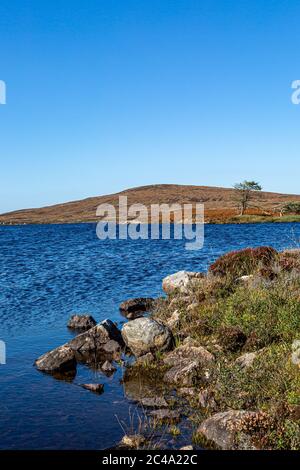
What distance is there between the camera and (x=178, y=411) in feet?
35.0

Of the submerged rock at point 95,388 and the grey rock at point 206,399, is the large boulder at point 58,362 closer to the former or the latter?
the submerged rock at point 95,388

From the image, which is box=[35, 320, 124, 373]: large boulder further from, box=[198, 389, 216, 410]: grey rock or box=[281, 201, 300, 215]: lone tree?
box=[281, 201, 300, 215]: lone tree

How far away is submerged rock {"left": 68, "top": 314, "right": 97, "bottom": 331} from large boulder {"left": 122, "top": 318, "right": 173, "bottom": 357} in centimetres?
376

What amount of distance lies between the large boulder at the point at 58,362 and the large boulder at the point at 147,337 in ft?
6.00

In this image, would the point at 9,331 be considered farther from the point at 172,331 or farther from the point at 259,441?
the point at 259,441

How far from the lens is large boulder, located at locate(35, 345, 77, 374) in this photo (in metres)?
13.9

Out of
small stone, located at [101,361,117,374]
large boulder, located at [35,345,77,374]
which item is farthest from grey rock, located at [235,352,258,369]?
large boulder, located at [35,345,77,374]

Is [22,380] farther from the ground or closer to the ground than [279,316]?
closer to the ground

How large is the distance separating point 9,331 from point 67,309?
3.94m

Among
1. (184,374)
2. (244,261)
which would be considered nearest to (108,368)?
(184,374)

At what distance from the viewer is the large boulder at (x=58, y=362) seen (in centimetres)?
1395

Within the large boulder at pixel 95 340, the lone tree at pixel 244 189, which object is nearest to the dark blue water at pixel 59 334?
the large boulder at pixel 95 340

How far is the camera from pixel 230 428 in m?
8.83
